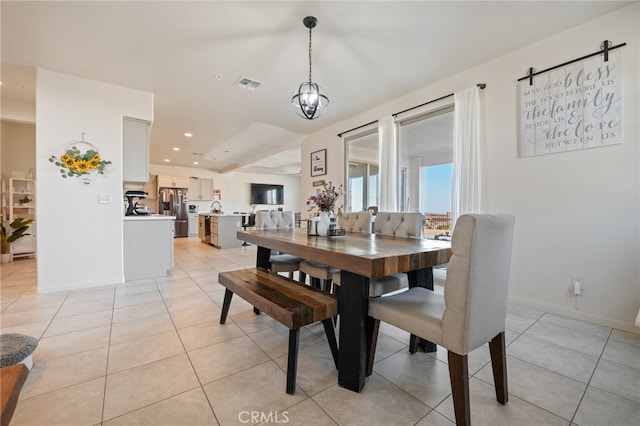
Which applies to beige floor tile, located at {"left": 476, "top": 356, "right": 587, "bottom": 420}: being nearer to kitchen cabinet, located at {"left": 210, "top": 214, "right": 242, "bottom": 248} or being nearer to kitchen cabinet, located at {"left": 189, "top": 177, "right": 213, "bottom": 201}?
kitchen cabinet, located at {"left": 210, "top": 214, "right": 242, "bottom": 248}

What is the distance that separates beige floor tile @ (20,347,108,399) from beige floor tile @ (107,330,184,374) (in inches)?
2.2

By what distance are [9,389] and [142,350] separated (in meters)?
1.39

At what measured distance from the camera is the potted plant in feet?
14.9

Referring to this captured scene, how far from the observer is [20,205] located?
4762mm

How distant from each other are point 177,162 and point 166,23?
23.2 ft

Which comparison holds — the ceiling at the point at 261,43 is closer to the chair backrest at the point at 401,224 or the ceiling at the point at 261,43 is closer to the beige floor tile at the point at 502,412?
the chair backrest at the point at 401,224

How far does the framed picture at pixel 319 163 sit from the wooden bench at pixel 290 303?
11.3 ft

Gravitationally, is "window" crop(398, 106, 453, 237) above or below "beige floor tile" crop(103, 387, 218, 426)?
above

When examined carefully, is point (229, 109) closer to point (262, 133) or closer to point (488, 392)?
point (262, 133)

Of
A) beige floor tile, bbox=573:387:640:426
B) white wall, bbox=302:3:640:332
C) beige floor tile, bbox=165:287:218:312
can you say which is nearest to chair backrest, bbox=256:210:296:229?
beige floor tile, bbox=165:287:218:312

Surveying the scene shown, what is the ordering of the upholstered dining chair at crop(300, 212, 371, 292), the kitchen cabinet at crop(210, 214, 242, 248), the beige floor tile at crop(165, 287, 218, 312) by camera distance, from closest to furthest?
the upholstered dining chair at crop(300, 212, 371, 292), the beige floor tile at crop(165, 287, 218, 312), the kitchen cabinet at crop(210, 214, 242, 248)

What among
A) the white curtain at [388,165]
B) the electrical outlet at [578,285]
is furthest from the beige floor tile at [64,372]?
the electrical outlet at [578,285]

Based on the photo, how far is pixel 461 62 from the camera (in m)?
2.95

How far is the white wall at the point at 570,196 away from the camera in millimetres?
2133
